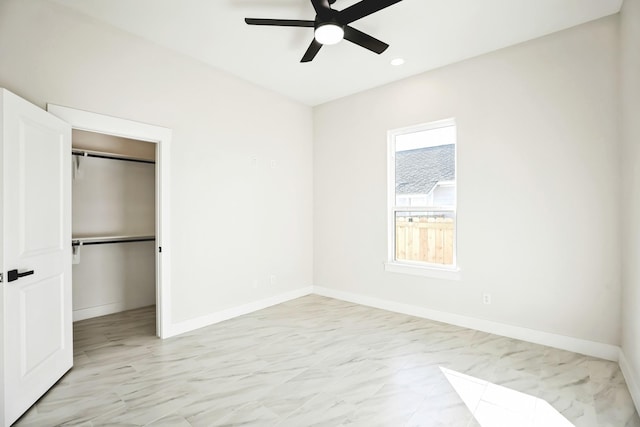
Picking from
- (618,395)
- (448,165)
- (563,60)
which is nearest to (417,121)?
(448,165)

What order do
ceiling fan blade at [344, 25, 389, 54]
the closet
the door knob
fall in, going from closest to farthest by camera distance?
the door knob < ceiling fan blade at [344, 25, 389, 54] < the closet

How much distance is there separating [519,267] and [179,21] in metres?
4.14

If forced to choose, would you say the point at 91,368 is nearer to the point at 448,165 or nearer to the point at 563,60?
the point at 448,165

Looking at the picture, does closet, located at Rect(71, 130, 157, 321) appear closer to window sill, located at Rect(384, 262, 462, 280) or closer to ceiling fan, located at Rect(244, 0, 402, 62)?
ceiling fan, located at Rect(244, 0, 402, 62)

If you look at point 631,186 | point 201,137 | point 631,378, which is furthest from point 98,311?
point 631,186

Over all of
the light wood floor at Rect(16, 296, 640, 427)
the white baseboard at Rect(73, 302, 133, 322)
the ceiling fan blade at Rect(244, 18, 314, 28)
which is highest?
the ceiling fan blade at Rect(244, 18, 314, 28)

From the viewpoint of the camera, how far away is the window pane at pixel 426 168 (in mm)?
3965

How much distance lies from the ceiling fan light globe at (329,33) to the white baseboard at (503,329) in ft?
10.7

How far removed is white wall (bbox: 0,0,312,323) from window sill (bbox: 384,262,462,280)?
58.9 inches

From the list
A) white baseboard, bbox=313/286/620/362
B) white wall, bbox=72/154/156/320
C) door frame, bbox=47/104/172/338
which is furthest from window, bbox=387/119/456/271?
white wall, bbox=72/154/156/320

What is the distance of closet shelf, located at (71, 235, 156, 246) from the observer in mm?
3832

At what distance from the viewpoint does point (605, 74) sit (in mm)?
2906

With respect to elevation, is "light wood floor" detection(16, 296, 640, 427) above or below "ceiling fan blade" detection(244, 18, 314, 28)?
below

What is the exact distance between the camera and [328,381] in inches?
103
